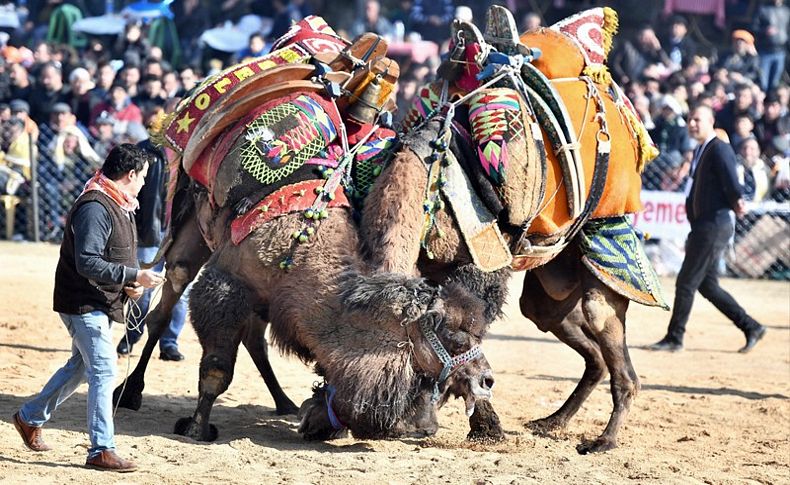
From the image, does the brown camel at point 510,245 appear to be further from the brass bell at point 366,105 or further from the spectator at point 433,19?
the spectator at point 433,19

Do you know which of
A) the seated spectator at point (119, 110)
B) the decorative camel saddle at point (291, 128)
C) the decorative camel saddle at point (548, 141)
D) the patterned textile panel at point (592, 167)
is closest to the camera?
the decorative camel saddle at point (291, 128)

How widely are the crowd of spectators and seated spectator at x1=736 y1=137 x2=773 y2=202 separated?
0.05 feet

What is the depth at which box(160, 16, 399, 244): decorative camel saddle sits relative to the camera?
5.91 m

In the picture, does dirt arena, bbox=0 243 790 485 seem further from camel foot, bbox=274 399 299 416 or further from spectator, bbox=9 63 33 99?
spectator, bbox=9 63 33 99

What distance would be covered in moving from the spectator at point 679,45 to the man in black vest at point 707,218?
7.61 m

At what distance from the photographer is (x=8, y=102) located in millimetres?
15078

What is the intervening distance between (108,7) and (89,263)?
14543mm

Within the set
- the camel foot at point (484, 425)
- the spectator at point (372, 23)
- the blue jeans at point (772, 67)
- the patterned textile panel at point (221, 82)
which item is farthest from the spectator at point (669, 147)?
the camel foot at point (484, 425)

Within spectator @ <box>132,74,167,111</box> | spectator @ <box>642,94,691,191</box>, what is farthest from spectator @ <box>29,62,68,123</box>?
spectator @ <box>642,94,691,191</box>

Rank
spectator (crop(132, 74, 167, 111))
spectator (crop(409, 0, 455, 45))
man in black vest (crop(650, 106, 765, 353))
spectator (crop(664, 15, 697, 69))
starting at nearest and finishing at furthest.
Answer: man in black vest (crop(650, 106, 765, 353)) → spectator (crop(132, 74, 167, 111)) → spectator (crop(664, 15, 697, 69)) → spectator (crop(409, 0, 455, 45))

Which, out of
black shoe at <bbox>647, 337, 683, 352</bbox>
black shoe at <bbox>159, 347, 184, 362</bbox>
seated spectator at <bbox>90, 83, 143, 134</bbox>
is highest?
seated spectator at <bbox>90, 83, 143, 134</bbox>

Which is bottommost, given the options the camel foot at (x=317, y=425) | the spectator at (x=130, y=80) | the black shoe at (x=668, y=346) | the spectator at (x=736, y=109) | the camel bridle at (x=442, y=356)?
the black shoe at (x=668, y=346)

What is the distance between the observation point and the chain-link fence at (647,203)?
1347 cm

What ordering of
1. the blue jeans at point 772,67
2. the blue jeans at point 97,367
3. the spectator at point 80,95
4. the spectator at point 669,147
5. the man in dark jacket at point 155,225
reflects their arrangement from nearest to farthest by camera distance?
the blue jeans at point 97,367 < the man in dark jacket at point 155,225 < the spectator at point 669,147 < the spectator at point 80,95 < the blue jeans at point 772,67
